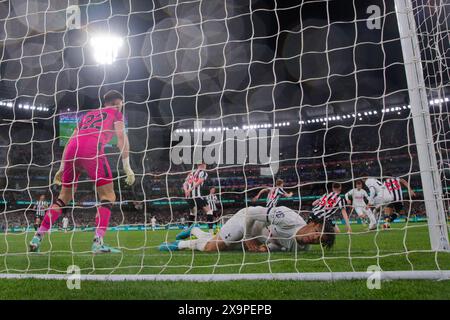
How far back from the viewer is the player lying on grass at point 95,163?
15.6 ft

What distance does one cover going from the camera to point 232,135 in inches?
892

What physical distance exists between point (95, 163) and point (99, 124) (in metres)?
0.52

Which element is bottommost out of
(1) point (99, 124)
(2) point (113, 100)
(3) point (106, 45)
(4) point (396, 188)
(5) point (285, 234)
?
(5) point (285, 234)

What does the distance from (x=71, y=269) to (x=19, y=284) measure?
58cm

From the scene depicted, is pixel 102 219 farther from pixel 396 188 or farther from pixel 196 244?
pixel 396 188

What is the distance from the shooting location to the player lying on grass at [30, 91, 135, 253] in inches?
187

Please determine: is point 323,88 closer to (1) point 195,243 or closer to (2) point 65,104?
(2) point 65,104

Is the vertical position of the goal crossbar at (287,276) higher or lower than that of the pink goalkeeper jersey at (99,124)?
lower

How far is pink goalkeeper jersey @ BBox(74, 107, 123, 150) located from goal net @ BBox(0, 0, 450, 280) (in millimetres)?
156

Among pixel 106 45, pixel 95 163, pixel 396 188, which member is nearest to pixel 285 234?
pixel 95 163

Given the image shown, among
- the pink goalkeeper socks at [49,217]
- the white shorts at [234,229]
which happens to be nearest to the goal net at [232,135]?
the white shorts at [234,229]

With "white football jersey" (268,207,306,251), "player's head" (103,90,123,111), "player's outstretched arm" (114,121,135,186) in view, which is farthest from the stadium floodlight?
"white football jersey" (268,207,306,251)

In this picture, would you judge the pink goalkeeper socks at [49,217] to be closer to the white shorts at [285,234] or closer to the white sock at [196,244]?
the white sock at [196,244]

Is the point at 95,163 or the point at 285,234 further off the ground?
the point at 95,163
